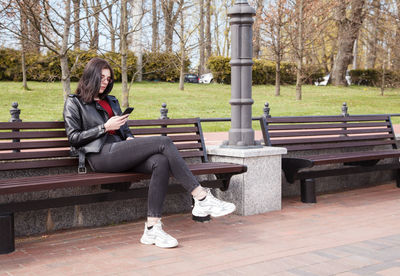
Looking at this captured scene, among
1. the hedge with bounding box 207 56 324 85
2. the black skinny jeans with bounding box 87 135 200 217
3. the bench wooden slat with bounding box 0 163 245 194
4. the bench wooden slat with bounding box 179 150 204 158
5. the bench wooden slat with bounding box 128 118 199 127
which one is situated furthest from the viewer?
the hedge with bounding box 207 56 324 85

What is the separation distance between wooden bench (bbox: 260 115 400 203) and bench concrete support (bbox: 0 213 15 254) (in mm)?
3164

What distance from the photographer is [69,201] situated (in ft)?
15.5

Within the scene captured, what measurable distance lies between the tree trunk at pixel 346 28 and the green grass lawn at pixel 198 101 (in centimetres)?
371

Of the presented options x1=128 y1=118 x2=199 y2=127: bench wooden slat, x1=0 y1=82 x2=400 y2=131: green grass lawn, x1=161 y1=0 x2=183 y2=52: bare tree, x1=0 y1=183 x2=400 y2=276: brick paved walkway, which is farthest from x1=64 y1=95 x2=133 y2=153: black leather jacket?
x1=161 y1=0 x2=183 y2=52: bare tree

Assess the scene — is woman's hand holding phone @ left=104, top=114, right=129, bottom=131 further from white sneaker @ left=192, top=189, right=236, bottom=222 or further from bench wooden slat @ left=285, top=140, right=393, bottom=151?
bench wooden slat @ left=285, top=140, right=393, bottom=151

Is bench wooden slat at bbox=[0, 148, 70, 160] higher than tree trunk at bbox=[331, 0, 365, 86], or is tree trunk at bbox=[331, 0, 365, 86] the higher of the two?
tree trunk at bbox=[331, 0, 365, 86]

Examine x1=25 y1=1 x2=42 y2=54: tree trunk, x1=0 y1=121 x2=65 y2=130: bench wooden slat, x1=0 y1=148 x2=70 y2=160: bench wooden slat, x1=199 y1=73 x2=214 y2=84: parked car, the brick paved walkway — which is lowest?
the brick paved walkway

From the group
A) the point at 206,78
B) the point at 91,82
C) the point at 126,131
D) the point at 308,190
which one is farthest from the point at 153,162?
the point at 206,78

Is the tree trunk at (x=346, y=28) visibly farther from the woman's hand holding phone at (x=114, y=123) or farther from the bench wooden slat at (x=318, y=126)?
the woman's hand holding phone at (x=114, y=123)

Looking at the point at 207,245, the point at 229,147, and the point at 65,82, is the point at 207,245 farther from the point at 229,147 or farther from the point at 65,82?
the point at 65,82

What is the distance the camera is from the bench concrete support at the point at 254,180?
18.7 ft

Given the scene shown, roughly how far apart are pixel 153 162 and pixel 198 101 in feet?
58.5

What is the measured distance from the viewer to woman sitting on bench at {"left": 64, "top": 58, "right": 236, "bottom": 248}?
4.59m

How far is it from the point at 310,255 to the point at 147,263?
1234mm
